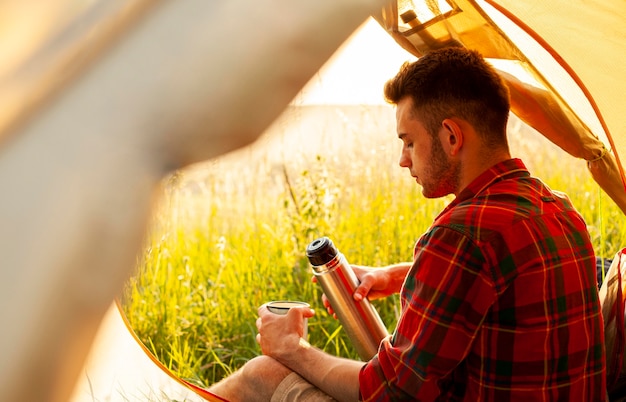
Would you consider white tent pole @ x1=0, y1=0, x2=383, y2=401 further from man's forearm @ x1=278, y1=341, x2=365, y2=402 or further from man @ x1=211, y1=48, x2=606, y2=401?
man's forearm @ x1=278, y1=341, x2=365, y2=402

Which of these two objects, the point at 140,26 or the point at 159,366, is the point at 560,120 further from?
the point at 140,26

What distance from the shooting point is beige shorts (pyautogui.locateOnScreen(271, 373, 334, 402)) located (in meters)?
1.71

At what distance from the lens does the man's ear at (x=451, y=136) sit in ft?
5.47

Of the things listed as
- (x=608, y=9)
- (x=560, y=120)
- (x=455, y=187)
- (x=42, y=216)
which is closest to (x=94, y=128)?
(x=42, y=216)

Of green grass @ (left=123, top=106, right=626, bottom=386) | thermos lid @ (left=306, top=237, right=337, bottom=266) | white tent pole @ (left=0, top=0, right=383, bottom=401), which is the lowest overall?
green grass @ (left=123, top=106, right=626, bottom=386)

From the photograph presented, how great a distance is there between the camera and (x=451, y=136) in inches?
66.0

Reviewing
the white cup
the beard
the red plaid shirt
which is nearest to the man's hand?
the white cup

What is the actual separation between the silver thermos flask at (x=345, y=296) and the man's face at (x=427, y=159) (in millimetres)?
305

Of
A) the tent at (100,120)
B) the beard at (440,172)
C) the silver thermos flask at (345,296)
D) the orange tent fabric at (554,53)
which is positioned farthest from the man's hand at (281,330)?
the tent at (100,120)

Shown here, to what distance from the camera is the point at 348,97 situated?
140 inches

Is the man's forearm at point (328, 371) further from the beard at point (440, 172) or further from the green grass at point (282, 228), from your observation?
the green grass at point (282, 228)

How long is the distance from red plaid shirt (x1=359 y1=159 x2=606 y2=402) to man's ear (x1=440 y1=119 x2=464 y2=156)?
5.0 inches

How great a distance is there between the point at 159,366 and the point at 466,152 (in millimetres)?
1068

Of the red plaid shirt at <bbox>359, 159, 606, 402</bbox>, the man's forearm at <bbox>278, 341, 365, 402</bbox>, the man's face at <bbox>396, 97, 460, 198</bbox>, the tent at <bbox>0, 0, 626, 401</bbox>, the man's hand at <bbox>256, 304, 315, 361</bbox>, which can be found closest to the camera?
the tent at <bbox>0, 0, 626, 401</bbox>
